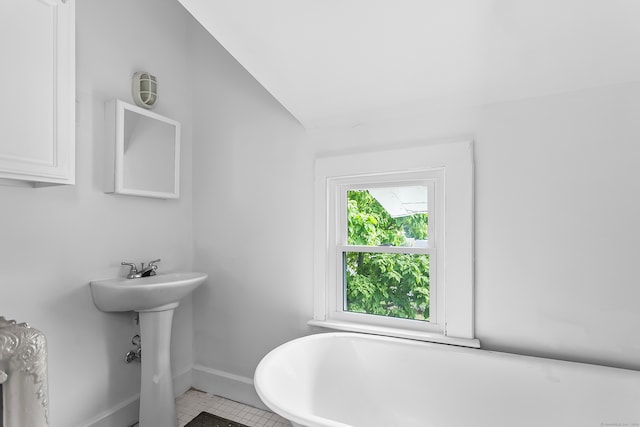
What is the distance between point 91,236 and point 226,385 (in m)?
1.35

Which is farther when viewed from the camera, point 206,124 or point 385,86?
point 206,124

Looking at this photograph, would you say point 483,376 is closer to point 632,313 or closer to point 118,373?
point 632,313

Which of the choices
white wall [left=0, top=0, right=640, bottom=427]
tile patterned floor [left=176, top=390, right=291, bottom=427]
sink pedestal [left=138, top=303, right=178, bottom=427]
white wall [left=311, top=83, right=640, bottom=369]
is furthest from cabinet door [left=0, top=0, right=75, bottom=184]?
white wall [left=311, top=83, right=640, bottom=369]

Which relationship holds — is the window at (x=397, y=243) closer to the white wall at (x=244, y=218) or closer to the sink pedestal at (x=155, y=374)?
the white wall at (x=244, y=218)

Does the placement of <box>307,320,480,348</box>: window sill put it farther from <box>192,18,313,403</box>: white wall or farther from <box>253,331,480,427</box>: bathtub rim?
<box>192,18,313,403</box>: white wall

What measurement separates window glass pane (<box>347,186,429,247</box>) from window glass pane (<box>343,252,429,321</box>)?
0.10 metres

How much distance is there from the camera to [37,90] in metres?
1.35

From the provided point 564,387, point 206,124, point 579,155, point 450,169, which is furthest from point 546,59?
point 206,124

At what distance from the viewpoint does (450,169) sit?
173cm

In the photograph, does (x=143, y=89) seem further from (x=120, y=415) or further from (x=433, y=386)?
(x=433, y=386)

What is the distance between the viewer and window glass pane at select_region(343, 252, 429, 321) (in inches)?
74.9

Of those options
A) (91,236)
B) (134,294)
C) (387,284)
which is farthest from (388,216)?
(91,236)

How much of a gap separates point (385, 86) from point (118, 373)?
2273 millimetres

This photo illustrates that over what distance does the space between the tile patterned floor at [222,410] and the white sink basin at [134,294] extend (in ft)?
2.60
